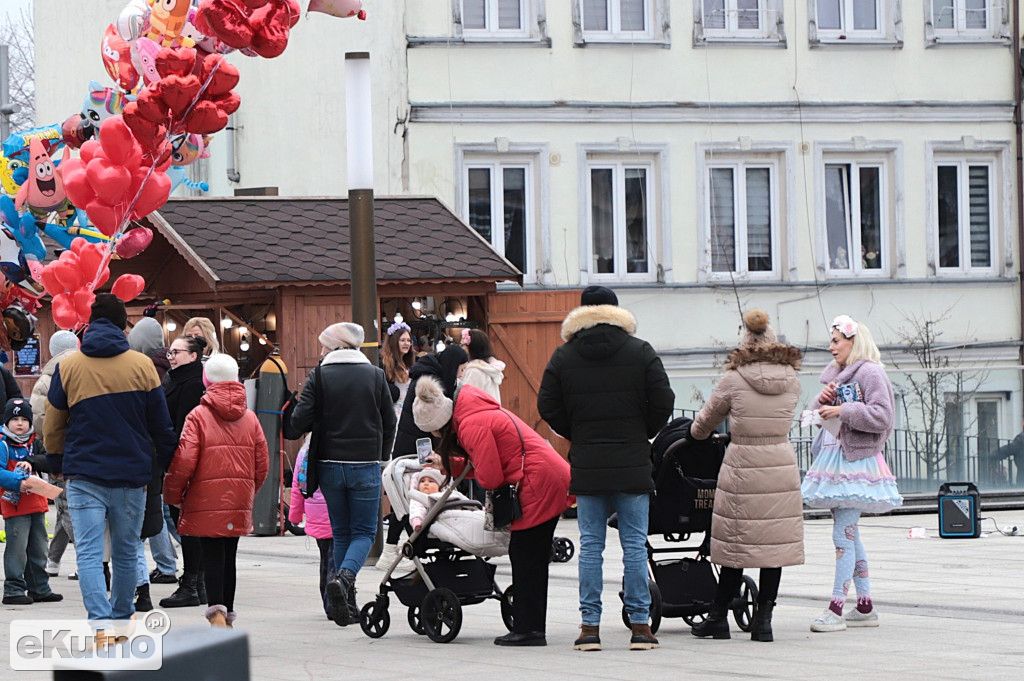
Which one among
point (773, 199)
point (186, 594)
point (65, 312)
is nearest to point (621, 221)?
point (773, 199)

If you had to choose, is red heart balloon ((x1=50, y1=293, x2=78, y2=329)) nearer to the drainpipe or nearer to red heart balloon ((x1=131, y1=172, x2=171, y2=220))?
red heart balloon ((x1=131, y1=172, x2=171, y2=220))

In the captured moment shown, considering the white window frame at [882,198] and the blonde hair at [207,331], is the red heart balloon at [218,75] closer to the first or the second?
the blonde hair at [207,331]

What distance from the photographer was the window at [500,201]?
23.9 metres

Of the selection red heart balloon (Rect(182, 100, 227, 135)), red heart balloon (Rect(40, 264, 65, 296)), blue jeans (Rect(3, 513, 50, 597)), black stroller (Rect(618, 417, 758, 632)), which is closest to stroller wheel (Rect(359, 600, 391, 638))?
black stroller (Rect(618, 417, 758, 632))

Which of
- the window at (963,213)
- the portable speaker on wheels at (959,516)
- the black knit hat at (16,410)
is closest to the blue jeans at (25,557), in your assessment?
the black knit hat at (16,410)

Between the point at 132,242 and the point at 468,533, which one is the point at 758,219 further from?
the point at 468,533

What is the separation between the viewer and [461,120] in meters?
23.4

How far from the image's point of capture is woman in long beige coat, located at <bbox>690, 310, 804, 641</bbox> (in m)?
9.98

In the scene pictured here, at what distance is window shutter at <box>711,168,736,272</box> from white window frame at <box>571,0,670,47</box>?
2028 millimetres

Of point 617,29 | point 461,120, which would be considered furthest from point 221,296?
point 617,29

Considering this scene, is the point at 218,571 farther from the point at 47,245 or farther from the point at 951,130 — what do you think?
the point at 951,130

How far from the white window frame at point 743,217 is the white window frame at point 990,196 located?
89.4 inches

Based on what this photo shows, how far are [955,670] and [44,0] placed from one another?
20.2m

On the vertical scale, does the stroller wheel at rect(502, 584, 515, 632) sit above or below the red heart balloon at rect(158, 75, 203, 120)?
below
